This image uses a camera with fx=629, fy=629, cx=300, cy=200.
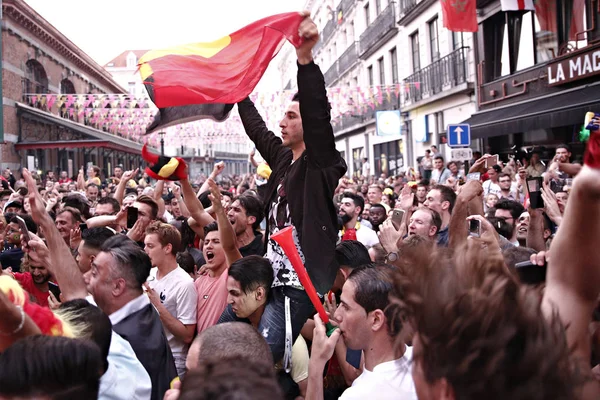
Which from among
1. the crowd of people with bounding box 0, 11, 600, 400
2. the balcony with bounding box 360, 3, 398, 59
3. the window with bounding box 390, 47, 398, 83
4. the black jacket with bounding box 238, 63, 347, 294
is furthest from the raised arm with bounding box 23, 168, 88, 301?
the window with bounding box 390, 47, 398, 83

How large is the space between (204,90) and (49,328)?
2550 mm

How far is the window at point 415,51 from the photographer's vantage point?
24897mm

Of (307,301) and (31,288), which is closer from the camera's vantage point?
(307,301)

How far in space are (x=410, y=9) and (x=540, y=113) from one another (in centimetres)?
1119

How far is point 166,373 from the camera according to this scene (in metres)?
3.18

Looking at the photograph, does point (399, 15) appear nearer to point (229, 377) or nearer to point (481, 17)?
point (481, 17)

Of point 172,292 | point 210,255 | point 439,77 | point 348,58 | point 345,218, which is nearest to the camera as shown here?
point 172,292

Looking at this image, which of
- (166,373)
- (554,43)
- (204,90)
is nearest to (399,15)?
(554,43)

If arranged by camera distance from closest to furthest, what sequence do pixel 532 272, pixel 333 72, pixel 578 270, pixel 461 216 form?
pixel 578 270
pixel 532 272
pixel 461 216
pixel 333 72

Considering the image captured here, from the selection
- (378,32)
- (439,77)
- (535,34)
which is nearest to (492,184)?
(535,34)

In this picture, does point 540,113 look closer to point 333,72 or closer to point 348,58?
point 348,58

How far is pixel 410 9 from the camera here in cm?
2395

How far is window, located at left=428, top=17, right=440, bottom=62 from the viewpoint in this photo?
896 inches

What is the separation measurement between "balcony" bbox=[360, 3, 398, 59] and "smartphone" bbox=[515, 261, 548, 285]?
2548 cm
